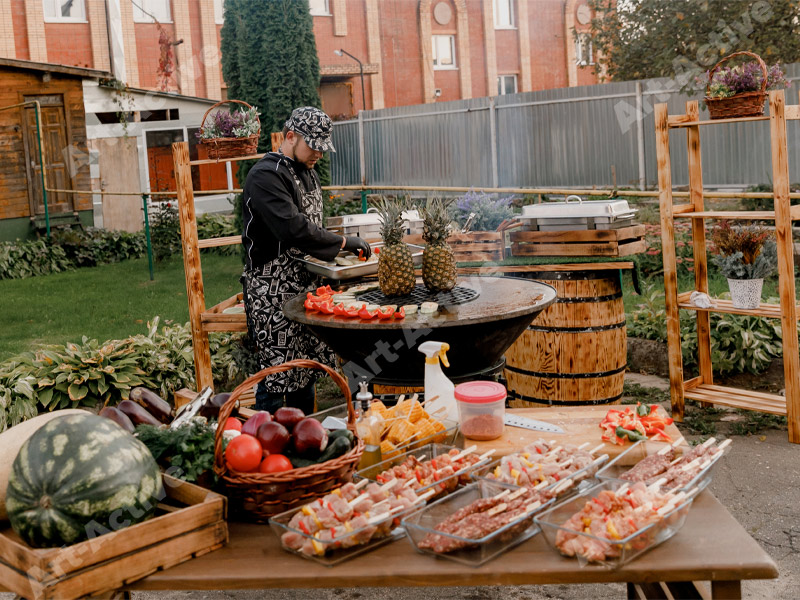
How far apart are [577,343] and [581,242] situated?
69 cm

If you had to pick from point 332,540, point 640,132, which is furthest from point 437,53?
point 332,540

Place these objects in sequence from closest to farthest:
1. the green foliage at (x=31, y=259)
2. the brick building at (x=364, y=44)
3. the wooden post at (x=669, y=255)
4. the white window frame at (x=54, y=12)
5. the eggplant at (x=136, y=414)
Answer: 1. the eggplant at (x=136, y=414)
2. the wooden post at (x=669, y=255)
3. the green foliage at (x=31, y=259)
4. the white window frame at (x=54, y=12)
5. the brick building at (x=364, y=44)

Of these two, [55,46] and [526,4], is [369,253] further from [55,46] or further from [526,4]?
[526,4]

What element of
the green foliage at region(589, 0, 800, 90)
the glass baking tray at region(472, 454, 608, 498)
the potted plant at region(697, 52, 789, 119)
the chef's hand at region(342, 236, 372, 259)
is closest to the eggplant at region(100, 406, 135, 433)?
the glass baking tray at region(472, 454, 608, 498)

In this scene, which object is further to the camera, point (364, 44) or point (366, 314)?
point (364, 44)

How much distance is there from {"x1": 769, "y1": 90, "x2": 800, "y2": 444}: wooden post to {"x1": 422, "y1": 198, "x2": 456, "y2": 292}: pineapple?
7.35 feet

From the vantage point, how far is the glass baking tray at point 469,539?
222 cm

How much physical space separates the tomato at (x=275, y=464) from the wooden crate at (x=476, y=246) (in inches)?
138

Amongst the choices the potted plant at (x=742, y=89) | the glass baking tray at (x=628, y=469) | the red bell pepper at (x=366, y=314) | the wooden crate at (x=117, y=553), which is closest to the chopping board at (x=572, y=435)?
the glass baking tray at (x=628, y=469)

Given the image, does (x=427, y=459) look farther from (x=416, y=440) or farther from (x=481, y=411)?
(x=481, y=411)

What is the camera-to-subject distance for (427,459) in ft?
9.34

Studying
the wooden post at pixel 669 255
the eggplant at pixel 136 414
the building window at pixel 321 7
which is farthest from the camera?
the building window at pixel 321 7

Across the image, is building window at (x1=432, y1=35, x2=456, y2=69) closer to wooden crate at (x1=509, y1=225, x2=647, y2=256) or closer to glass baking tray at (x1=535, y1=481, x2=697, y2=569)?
wooden crate at (x1=509, y1=225, x2=647, y2=256)

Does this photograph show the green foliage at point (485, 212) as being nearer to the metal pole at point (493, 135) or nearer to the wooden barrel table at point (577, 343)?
the wooden barrel table at point (577, 343)
